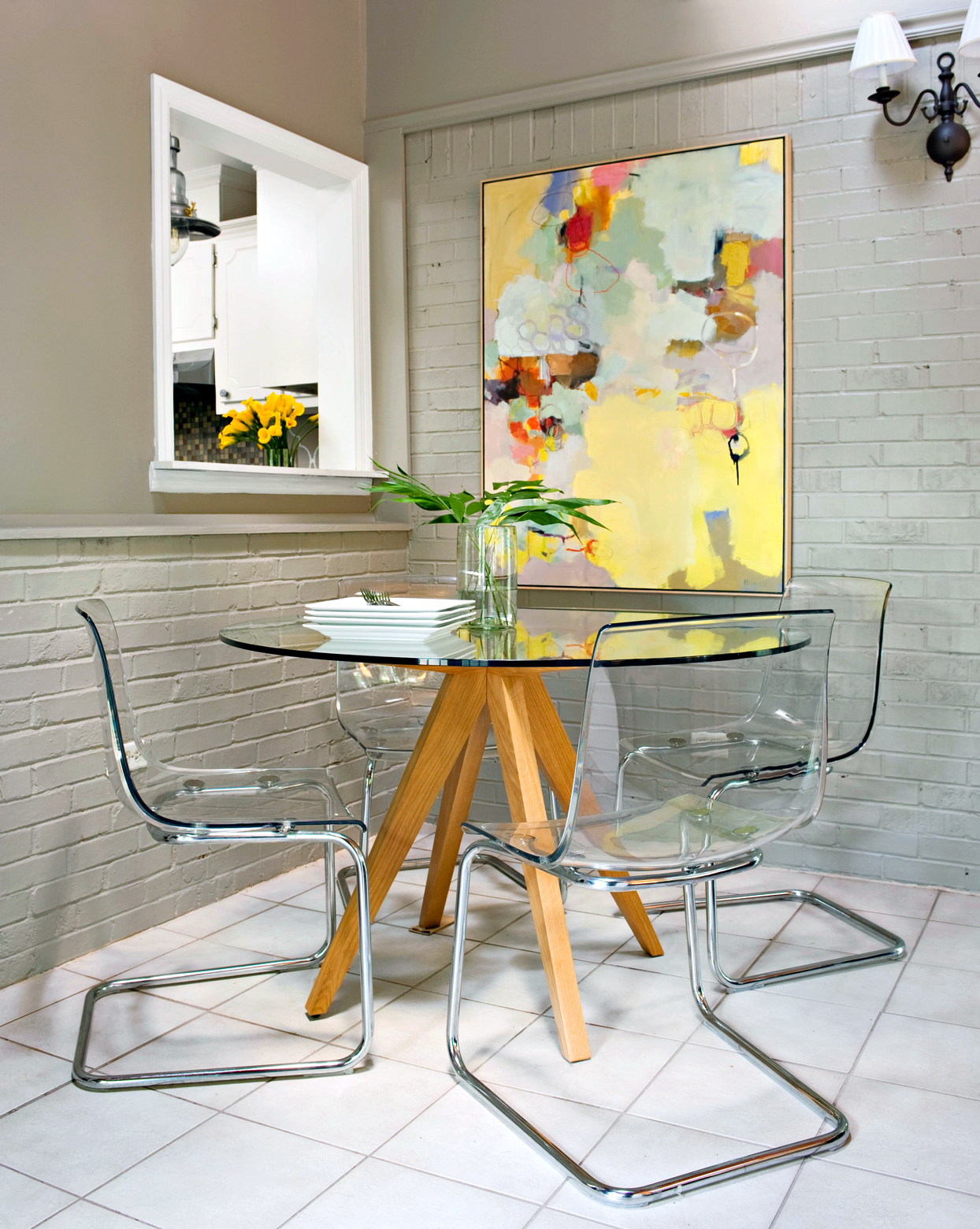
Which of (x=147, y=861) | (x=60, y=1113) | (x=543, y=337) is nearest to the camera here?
(x=60, y=1113)

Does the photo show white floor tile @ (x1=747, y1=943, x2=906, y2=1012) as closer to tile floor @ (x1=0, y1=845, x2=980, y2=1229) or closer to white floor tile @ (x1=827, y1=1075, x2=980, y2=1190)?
tile floor @ (x1=0, y1=845, x2=980, y2=1229)

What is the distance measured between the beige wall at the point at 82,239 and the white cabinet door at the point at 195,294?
2070 millimetres

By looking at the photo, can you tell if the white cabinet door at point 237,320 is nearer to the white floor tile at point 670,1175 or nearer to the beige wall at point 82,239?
the beige wall at point 82,239

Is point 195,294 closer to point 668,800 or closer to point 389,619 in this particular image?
point 389,619

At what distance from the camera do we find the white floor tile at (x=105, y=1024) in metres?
2.07

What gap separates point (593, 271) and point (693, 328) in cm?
37

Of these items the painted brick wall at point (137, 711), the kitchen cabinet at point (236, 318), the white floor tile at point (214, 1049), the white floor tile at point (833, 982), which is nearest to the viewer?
the white floor tile at point (214, 1049)

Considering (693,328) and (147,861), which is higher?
Result: (693,328)

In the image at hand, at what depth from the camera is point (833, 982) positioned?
2.35 m

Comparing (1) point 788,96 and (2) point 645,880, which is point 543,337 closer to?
(1) point 788,96

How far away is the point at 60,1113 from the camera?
72.2 inches

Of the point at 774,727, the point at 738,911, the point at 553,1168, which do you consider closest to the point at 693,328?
the point at 774,727

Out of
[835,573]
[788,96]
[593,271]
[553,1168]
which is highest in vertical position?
[788,96]

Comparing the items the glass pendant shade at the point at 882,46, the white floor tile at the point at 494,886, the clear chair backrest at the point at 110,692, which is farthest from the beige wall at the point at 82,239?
the glass pendant shade at the point at 882,46
